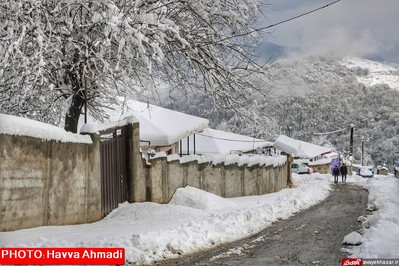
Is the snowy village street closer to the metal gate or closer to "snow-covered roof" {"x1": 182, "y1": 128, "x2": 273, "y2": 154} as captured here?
the metal gate

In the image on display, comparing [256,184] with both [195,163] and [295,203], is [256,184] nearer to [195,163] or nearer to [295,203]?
[295,203]

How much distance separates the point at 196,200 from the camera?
14.5 m

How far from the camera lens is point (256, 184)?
2336cm

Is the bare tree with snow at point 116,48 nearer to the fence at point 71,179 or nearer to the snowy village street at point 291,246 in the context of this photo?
the fence at point 71,179

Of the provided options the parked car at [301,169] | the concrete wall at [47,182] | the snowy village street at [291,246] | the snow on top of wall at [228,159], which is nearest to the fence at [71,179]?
the concrete wall at [47,182]

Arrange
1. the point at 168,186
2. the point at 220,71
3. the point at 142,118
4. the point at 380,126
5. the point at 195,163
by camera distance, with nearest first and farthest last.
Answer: the point at 220,71 → the point at 168,186 → the point at 195,163 → the point at 142,118 → the point at 380,126

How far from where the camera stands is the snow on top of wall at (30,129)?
8336mm

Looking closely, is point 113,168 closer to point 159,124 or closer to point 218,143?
point 159,124

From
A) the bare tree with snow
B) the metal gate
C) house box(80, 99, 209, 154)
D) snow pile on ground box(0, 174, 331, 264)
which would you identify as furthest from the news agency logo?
house box(80, 99, 209, 154)

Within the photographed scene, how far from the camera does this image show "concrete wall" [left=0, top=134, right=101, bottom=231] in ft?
27.4

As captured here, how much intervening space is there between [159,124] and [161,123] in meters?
0.31

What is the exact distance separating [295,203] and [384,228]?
7.12 meters

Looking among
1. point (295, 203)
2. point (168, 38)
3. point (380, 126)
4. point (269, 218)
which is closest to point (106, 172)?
point (168, 38)

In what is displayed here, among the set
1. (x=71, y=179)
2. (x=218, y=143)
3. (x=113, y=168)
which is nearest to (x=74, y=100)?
(x=113, y=168)
